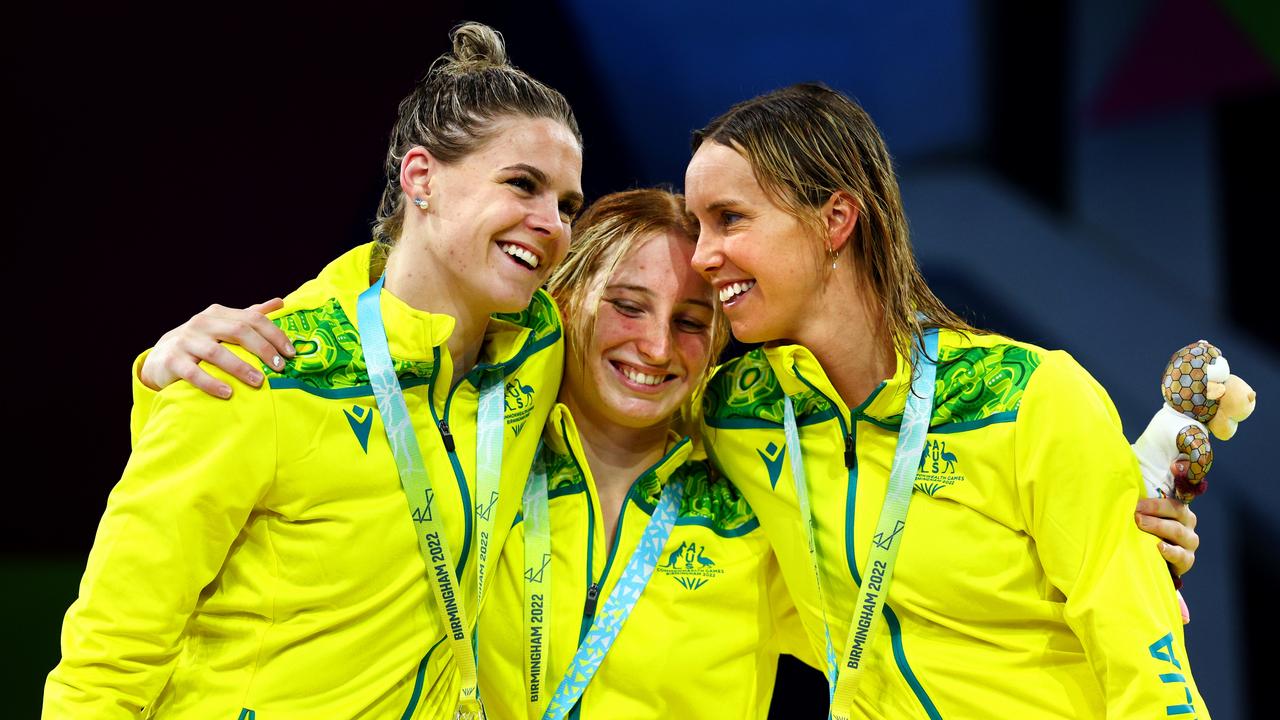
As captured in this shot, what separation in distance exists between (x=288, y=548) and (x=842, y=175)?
1.34m

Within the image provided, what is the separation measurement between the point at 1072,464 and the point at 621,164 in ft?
7.96

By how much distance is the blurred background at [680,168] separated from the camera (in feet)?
12.5

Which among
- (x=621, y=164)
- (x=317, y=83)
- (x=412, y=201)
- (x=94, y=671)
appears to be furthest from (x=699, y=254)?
(x=317, y=83)

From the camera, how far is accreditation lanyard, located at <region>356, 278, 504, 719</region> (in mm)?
2082

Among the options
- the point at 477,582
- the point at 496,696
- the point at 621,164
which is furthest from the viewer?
the point at 621,164

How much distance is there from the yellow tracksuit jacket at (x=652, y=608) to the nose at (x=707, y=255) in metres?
0.40

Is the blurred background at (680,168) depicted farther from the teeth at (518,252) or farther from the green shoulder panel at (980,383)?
the green shoulder panel at (980,383)

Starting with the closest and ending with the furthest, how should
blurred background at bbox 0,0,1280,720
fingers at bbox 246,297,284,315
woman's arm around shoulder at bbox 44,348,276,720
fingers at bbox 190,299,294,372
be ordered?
woman's arm around shoulder at bbox 44,348,276,720 → fingers at bbox 190,299,294,372 → fingers at bbox 246,297,284,315 → blurred background at bbox 0,0,1280,720

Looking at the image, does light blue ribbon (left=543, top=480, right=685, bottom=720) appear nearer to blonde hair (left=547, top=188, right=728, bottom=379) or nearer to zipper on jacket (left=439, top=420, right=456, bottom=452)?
blonde hair (left=547, top=188, right=728, bottom=379)

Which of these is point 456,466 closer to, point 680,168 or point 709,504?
point 709,504

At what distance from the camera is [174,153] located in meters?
3.82

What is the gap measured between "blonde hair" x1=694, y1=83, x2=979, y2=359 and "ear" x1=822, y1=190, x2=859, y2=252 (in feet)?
0.05

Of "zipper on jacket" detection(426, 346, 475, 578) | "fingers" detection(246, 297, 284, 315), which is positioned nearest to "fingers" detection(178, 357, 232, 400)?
"fingers" detection(246, 297, 284, 315)

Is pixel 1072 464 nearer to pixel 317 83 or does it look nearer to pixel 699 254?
pixel 699 254
